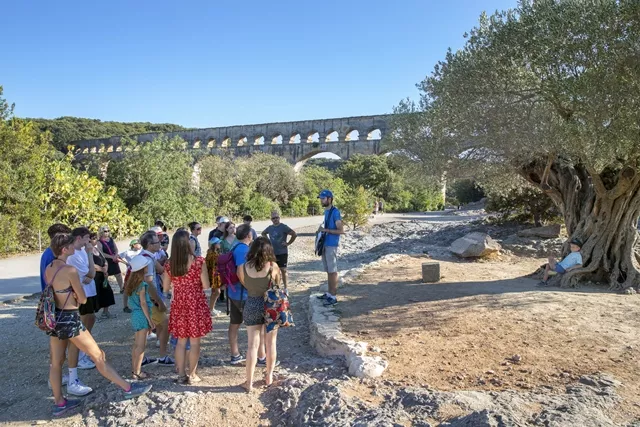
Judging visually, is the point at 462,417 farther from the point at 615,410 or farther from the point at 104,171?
the point at 104,171

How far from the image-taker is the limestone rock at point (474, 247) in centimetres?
1141

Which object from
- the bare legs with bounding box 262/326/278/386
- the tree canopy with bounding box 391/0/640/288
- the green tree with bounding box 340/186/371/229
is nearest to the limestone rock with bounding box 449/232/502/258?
the tree canopy with bounding box 391/0/640/288

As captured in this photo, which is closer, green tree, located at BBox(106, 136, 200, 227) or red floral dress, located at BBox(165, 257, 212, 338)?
red floral dress, located at BBox(165, 257, 212, 338)

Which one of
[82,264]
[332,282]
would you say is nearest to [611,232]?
[332,282]

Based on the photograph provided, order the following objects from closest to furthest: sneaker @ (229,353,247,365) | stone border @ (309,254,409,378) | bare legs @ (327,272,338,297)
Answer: stone border @ (309,254,409,378) < sneaker @ (229,353,247,365) < bare legs @ (327,272,338,297)

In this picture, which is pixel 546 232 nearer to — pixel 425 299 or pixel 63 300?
pixel 425 299

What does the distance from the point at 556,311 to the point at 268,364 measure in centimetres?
406

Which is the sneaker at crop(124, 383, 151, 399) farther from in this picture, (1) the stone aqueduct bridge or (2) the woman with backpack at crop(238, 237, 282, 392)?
(1) the stone aqueduct bridge

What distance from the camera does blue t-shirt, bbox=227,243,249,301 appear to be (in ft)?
14.8

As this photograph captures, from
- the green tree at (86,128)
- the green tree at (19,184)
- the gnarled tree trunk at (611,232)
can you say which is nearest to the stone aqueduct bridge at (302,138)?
the green tree at (19,184)

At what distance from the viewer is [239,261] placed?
4523mm

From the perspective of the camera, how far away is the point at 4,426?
379 centimetres

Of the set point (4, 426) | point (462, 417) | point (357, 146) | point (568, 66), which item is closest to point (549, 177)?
point (568, 66)

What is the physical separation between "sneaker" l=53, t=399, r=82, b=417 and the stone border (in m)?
2.52
